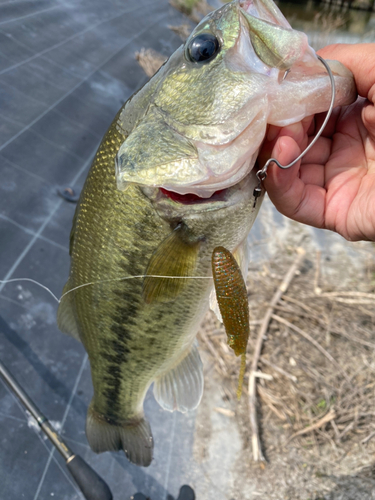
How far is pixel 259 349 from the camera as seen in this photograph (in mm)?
3451

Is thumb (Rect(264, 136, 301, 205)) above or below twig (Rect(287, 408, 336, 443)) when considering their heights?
above

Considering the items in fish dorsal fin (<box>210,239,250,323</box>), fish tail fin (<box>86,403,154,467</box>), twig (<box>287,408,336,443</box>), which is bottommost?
twig (<box>287,408,336,443</box>)

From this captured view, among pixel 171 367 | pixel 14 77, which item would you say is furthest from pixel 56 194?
pixel 171 367

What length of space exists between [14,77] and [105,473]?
3.36 meters

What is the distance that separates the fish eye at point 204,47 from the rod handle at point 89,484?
1.76 m

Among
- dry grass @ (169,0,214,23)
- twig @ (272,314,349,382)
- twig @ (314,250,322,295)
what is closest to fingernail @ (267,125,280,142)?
twig @ (272,314,349,382)

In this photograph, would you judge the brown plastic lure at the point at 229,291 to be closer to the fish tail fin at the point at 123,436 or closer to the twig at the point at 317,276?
the fish tail fin at the point at 123,436

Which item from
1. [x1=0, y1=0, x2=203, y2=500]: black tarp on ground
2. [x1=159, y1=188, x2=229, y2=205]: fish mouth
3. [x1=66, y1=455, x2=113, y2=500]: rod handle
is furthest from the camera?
[x1=0, y1=0, x2=203, y2=500]: black tarp on ground

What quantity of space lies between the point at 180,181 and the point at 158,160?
95mm

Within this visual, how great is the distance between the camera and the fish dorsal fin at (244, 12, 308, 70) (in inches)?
39.2

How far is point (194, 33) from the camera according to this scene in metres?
1.18

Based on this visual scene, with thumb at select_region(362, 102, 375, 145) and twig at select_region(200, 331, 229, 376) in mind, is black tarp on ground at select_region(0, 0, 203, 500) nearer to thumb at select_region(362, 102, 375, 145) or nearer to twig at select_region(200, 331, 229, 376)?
twig at select_region(200, 331, 229, 376)

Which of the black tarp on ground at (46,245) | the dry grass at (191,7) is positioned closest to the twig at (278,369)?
the black tarp on ground at (46,245)

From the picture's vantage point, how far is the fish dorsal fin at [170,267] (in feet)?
4.16
